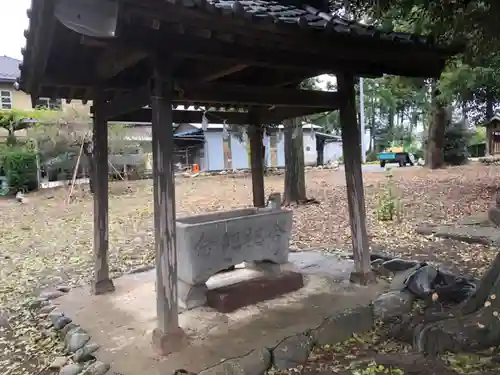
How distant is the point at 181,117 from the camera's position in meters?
5.36

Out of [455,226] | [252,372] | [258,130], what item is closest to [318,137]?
[455,226]

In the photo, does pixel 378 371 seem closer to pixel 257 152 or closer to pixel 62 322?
pixel 62 322

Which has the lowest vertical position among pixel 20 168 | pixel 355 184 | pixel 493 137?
pixel 355 184

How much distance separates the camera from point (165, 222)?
340 cm

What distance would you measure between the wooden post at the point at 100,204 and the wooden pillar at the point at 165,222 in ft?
5.37

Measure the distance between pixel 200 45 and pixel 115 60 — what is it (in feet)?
3.09

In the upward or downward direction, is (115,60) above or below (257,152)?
above

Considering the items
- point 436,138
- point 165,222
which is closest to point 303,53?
point 165,222

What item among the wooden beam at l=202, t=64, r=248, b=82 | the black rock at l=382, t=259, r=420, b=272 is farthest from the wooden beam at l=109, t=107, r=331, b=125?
Answer: the black rock at l=382, t=259, r=420, b=272

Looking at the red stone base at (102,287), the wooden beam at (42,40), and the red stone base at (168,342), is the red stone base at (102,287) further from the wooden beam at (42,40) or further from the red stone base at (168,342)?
the wooden beam at (42,40)

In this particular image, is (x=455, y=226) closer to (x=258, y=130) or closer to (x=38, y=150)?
(x=258, y=130)

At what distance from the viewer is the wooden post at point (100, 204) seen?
4781 mm

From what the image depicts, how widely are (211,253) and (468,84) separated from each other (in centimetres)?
799

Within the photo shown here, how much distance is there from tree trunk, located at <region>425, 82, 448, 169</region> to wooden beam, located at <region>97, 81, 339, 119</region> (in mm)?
12788
